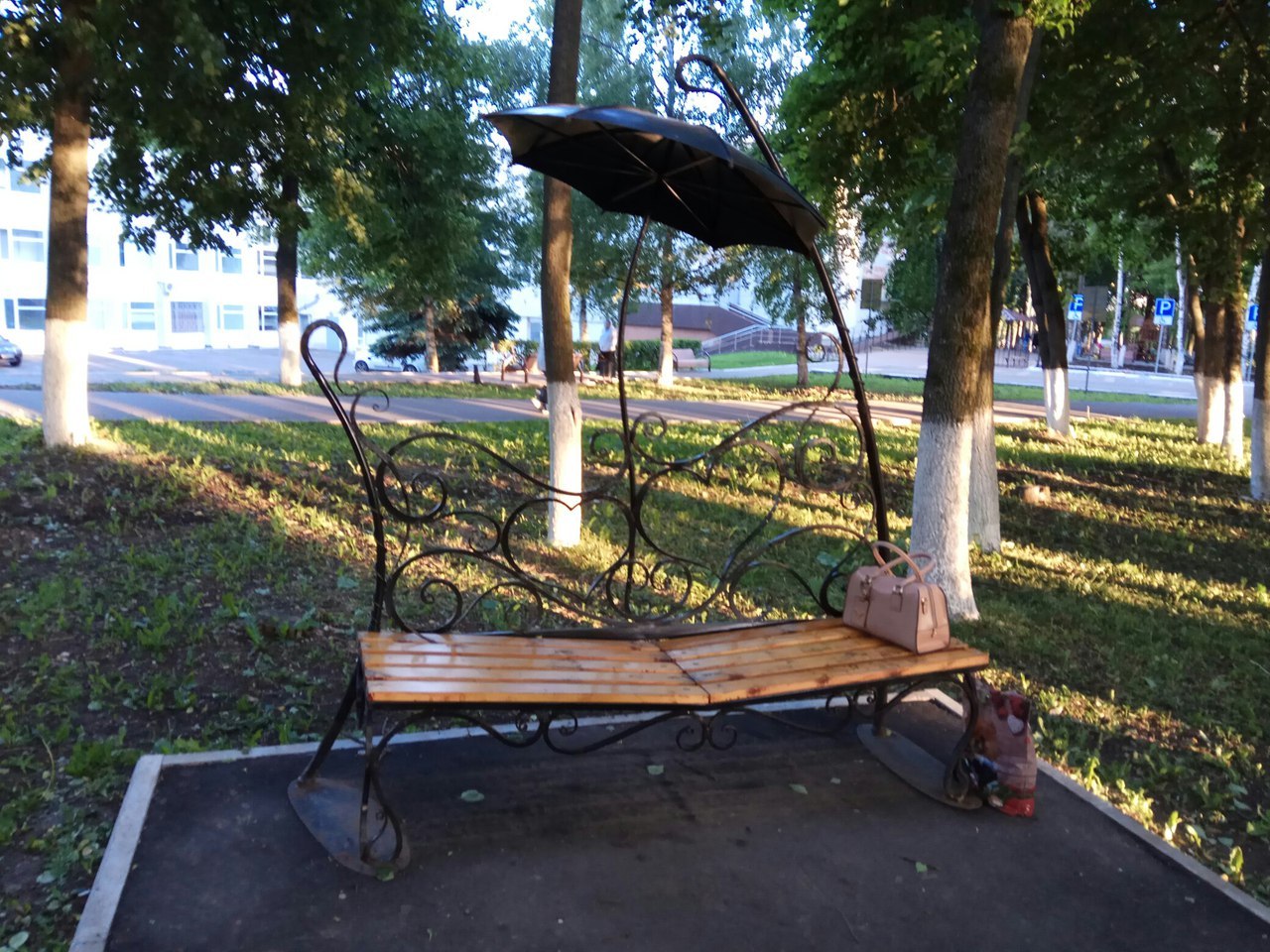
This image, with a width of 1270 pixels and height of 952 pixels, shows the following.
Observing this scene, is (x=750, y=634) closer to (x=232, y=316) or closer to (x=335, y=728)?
(x=335, y=728)

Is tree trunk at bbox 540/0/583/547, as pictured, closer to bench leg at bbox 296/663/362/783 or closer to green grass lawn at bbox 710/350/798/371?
bench leg at bbox 296/663/362/783

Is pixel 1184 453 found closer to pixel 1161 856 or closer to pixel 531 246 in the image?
pixel 1161 856

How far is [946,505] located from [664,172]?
2.62 meters

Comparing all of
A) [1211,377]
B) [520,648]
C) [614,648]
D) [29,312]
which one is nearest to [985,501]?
[614,648]

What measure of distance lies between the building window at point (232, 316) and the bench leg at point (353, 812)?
4760 centimetres

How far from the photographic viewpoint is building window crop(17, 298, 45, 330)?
39188mm

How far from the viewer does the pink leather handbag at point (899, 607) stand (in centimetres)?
361

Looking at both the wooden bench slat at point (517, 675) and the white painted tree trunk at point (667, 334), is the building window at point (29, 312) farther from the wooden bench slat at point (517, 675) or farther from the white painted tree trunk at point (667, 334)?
the wooden bench slat at point (517, 675)

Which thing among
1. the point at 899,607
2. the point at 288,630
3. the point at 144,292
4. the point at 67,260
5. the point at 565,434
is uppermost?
the point at 144,292

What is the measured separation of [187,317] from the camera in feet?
149

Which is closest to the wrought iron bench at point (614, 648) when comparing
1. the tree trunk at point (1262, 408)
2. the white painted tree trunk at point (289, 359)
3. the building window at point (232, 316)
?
the tree trunk at point (1262, 408)

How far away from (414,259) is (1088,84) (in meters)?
9.40

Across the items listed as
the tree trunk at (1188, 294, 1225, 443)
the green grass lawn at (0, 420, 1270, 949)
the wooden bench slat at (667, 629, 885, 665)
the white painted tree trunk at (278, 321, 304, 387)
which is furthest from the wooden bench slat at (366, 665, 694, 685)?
the white painted tree trunk at (278, 321, 304, 387)

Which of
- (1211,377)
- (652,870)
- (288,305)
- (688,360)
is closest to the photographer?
(652,870)
